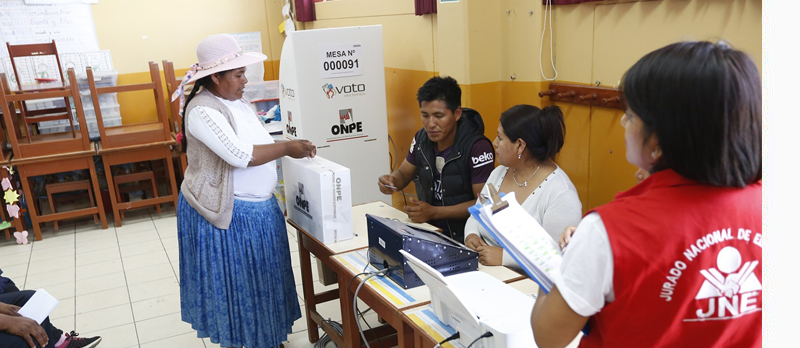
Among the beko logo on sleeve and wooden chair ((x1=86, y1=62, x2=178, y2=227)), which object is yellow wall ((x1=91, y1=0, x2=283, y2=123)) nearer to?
wooden chair ((x1=86, y1=62, x2=178, y2=227))

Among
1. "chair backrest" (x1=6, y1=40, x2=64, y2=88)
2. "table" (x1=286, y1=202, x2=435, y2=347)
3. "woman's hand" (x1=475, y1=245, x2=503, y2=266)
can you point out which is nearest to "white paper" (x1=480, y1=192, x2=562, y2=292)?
"woman's hand" (x1=475, y1=245, x2=503, y2=266)

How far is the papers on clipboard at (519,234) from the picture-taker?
111cm

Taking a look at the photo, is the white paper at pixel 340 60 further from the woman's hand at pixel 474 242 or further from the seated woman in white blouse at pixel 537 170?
the woman's hand at pixel 474 242

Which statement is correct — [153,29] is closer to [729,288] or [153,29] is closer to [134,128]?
[134,128]

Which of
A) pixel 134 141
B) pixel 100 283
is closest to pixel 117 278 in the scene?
pixel 100 283

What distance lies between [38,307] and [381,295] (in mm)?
1555

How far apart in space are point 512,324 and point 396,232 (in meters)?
0.60

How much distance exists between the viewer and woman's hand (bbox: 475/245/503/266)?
2105 mm

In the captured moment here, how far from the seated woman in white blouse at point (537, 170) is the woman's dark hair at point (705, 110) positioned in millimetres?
1305

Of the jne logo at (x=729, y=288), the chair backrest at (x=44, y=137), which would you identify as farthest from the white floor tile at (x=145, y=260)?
the jne logo at (x=729, y=288)

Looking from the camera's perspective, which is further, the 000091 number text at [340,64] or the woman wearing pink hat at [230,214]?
the 000091 number text at [340,64]

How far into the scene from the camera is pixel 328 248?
2.45 metres
